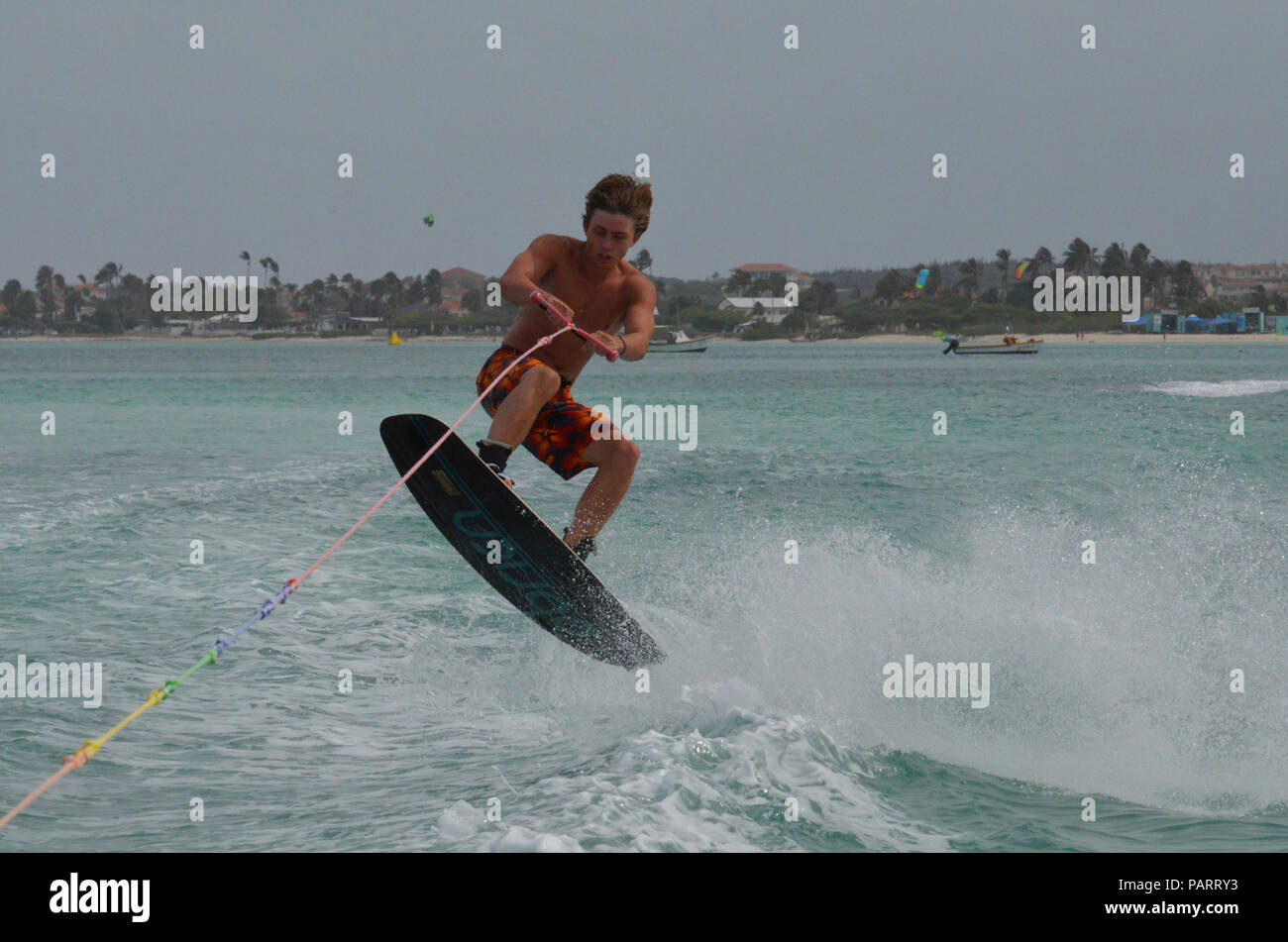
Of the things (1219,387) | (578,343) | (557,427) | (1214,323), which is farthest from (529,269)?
(1214,323)

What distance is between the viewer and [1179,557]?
9805 mm

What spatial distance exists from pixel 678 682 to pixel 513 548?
3.34 ft

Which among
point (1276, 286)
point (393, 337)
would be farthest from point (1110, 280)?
point (393, 337)

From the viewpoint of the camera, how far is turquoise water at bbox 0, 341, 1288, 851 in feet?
15.5

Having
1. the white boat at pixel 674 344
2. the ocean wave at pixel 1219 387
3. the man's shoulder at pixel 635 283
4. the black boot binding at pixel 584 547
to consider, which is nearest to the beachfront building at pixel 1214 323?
the white boat at pixel 674 344

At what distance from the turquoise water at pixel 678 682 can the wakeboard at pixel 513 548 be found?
23 cm

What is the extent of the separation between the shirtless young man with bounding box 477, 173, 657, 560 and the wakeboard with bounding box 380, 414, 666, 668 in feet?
0.52

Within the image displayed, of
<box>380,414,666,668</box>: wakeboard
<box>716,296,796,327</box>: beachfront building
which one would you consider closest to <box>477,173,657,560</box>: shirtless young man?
<box>380,414,666,668</box>: wakeboard

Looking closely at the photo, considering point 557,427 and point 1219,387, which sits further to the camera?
point 1219,387

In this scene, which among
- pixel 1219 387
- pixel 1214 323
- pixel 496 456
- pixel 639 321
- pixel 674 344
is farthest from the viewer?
pixel 1214 323

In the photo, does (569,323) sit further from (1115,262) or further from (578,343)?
(1115,262)

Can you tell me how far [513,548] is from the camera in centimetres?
627

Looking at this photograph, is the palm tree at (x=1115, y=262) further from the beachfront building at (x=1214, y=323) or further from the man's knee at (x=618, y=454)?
the man's knee at (x=618, y=454)
